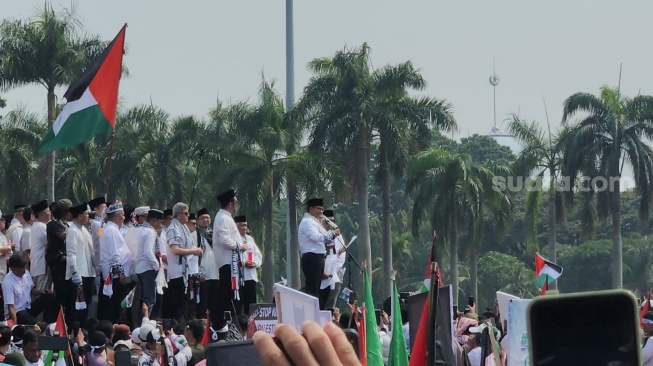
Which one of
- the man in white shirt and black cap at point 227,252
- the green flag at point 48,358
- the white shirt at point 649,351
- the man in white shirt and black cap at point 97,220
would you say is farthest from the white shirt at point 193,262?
the green flag at point 48,358

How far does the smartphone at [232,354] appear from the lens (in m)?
3.21

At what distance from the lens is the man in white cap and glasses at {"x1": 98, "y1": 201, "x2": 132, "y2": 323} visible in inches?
511

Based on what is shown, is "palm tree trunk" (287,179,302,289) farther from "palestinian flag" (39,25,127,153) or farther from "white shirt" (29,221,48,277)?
"white shirt" (29,221,48,277)

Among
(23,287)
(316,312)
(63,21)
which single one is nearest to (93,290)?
(23,287)

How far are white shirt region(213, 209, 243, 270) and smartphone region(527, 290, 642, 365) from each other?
11.5 m

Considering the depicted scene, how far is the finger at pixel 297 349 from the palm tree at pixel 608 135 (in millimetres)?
43129

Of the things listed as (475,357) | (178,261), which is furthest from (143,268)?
(475,357)

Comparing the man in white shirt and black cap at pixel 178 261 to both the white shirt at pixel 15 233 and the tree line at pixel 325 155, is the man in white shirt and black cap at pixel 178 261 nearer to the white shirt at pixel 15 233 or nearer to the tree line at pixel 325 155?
the white shirt at pixel 15 233

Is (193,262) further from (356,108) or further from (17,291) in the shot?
(356,108)

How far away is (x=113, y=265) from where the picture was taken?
13.1m

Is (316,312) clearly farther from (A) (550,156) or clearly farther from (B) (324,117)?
(A) (550,156)

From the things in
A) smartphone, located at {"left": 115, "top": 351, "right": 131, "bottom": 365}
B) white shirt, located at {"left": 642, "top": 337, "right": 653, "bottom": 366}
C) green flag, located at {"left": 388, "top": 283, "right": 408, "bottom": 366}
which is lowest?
white shirt, located at {"left": 642, "top": 337, "right": 653, "bottom": 366}

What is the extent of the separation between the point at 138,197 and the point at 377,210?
3695 cm

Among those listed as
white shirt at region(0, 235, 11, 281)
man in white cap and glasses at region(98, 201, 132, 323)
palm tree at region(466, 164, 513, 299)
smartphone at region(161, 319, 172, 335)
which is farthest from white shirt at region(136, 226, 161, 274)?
palm tree at region(466, 164, 513, 299)
